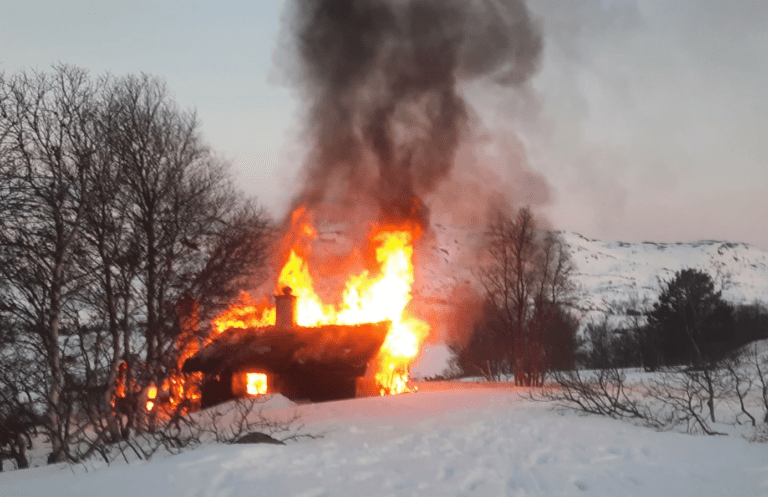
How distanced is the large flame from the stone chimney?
0.65 meters

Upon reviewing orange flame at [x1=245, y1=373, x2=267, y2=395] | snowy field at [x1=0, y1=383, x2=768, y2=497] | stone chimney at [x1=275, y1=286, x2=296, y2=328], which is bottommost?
snowy field at [x1=0, y1=383, x2=768, y2=497]

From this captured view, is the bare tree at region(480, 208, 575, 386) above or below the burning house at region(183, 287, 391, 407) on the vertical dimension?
above

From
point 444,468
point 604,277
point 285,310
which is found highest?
point 604,277

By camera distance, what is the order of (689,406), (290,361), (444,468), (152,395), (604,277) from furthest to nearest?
(604,277) < (290,361) < (152,395) < (689,406) < (444,468)

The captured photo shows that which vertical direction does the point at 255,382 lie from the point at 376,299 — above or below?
below

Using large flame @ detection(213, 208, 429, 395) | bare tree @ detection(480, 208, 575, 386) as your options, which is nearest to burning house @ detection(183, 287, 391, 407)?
large flame @ detection(213, 208, 429, 395)

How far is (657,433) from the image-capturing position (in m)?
10.8

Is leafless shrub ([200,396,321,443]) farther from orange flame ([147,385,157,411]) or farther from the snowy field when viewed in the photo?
orange flame ([147,385,157,411])

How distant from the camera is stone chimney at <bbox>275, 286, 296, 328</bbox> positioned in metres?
27.0

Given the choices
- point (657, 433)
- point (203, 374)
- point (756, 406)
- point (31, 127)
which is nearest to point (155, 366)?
point (31, 127)

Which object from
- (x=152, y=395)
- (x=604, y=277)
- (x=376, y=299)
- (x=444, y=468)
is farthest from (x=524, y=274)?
(x=604, y=277)

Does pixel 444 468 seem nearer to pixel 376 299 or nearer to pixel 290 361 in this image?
pixel 290 361

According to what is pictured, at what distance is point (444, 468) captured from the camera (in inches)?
317

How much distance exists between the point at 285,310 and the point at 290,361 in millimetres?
3727
